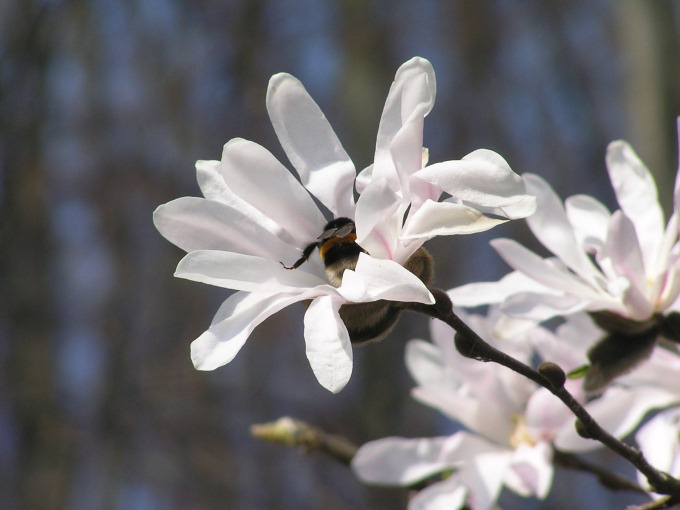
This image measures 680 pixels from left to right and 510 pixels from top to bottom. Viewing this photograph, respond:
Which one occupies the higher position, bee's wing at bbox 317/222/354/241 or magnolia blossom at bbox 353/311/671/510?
bee's wing at bbox 317/222/354/241

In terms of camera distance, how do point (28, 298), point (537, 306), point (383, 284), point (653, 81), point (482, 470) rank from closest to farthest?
point (383, 284) → point (537, 306) → point (482, 470) → point (653, 81) → point (28, 298)

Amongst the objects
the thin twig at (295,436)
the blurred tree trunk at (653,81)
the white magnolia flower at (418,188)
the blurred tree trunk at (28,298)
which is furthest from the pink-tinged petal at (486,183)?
the blurred tree trunk at (28,298)

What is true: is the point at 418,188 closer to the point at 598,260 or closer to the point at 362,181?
the point at 362,181

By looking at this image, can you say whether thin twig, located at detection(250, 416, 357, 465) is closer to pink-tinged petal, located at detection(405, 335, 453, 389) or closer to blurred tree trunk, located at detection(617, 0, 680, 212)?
pink-tinged petal, located at detection(405, 335, 453, 389)

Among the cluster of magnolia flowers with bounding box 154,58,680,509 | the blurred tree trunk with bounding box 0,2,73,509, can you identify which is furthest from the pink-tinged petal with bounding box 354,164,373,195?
the blurred tree trunk with bounding box 0,2,73,509

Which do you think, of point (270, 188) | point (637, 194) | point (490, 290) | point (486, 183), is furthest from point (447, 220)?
point (637, 194)
